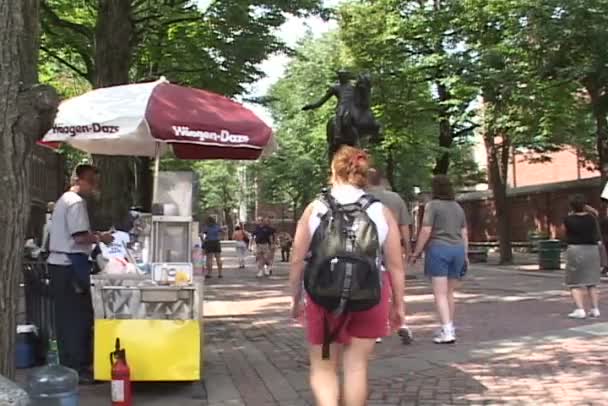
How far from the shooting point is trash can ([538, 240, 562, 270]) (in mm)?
23502

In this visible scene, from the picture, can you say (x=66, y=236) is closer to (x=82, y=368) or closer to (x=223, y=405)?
(x=82, y=368)

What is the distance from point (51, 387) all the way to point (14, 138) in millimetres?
1708

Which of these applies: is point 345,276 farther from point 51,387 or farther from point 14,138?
point 51,387

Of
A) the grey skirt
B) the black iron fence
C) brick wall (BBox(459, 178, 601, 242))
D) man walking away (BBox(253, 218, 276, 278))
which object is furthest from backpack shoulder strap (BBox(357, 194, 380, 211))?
brick wall (BBox(459, 178, 601, 242))

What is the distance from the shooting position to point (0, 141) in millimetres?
4355

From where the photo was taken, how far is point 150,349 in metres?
6.52

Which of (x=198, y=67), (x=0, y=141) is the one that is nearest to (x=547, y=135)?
(x=198, y=67)

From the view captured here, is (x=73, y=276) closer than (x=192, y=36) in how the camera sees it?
Yes

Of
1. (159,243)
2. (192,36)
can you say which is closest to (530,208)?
(192,36)

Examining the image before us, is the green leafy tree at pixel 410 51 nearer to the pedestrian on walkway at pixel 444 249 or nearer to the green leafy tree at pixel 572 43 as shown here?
the green leafy tree at pixel 572 43

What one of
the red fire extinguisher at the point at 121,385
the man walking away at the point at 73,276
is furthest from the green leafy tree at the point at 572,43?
the red fire extinguisher at the point at 121,385

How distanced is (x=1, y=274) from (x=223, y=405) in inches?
96.2

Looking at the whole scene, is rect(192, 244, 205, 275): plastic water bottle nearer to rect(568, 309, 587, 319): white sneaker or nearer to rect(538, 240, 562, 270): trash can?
rect(568, 309, 587, 319): white sneaker

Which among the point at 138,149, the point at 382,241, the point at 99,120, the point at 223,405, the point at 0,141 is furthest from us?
the point at 138,149
